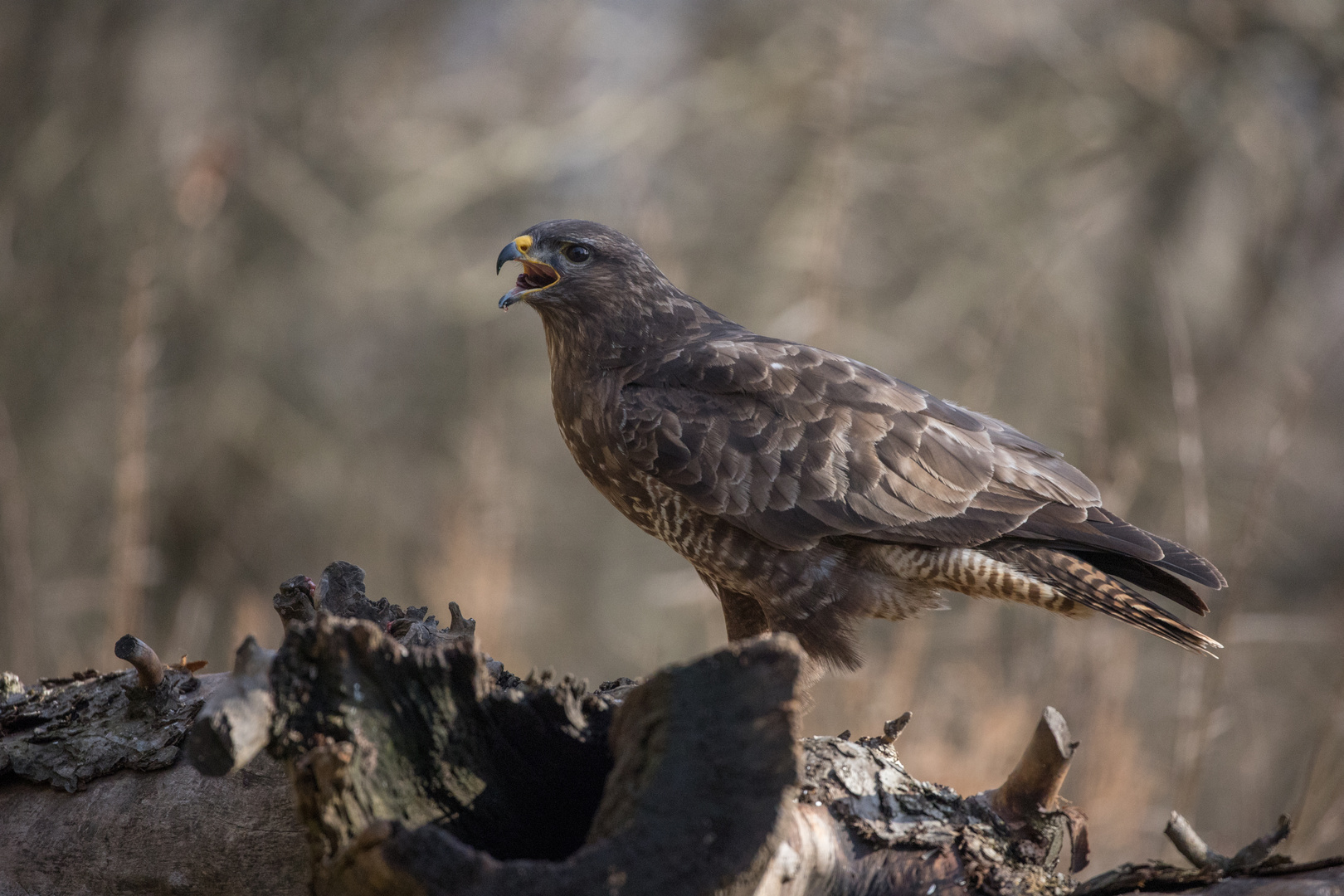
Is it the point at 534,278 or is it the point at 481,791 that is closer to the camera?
the point at 481,791

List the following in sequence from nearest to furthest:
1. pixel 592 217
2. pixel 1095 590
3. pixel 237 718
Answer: pixel 237 718
pixel 1095 590
pixel 592 217

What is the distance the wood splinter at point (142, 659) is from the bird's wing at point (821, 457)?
1.30 m

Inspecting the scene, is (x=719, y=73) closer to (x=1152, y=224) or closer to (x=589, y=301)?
(x=1152, y=224)

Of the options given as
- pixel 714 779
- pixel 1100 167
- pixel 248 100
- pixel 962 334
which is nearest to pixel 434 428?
pixel 248 100

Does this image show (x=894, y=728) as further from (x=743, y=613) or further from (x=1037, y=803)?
(x=743, y=613)

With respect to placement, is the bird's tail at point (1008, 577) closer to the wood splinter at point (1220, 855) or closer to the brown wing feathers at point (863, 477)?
the brown wing feathers at point (863, 477)

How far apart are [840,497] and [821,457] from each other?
0.41 feet

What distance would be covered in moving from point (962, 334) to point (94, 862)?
280 inches

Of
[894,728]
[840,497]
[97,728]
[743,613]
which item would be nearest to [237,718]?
[97,728]

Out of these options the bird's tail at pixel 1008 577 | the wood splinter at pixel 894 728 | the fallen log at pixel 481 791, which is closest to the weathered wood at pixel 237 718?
the fallen log at pixel 481 791

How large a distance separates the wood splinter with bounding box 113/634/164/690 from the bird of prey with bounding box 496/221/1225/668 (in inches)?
51.1

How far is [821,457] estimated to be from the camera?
Answer: 115 inches

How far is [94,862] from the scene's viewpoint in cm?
204

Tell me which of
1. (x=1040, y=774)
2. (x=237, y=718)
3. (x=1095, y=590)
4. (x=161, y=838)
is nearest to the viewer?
(x=237, y=718)
